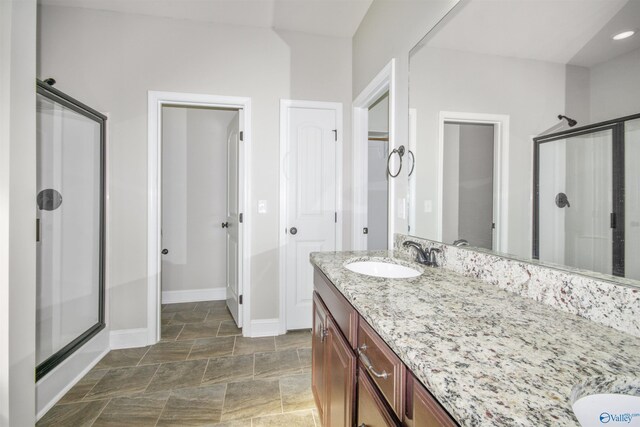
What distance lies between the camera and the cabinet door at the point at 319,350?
1368 millimetres

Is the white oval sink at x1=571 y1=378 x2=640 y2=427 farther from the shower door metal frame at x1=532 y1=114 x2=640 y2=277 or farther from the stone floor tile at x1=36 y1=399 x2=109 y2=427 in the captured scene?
the stone floor tile at x1=36 y1=399 x2=109 y2=427

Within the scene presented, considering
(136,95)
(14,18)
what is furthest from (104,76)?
(14,18)

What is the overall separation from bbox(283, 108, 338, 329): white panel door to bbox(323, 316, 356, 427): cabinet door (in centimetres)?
147

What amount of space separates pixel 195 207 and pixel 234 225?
0.94 metres

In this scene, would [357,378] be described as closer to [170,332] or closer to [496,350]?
[496,350]

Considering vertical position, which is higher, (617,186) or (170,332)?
(617,186)

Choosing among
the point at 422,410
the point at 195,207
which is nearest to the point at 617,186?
the point at 422,410

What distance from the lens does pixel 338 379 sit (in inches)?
44.9

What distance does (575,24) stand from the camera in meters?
0.84

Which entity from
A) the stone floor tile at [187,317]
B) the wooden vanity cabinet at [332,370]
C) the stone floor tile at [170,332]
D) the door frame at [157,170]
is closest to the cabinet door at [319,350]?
the wooden vanity cabinet at [332,370]

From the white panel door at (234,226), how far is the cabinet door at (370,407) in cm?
198

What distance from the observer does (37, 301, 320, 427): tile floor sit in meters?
1.64

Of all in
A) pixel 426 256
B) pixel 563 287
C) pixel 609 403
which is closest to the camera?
pixel 609 403

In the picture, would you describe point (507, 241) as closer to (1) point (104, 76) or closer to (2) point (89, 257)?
(2) point (89, 257)
